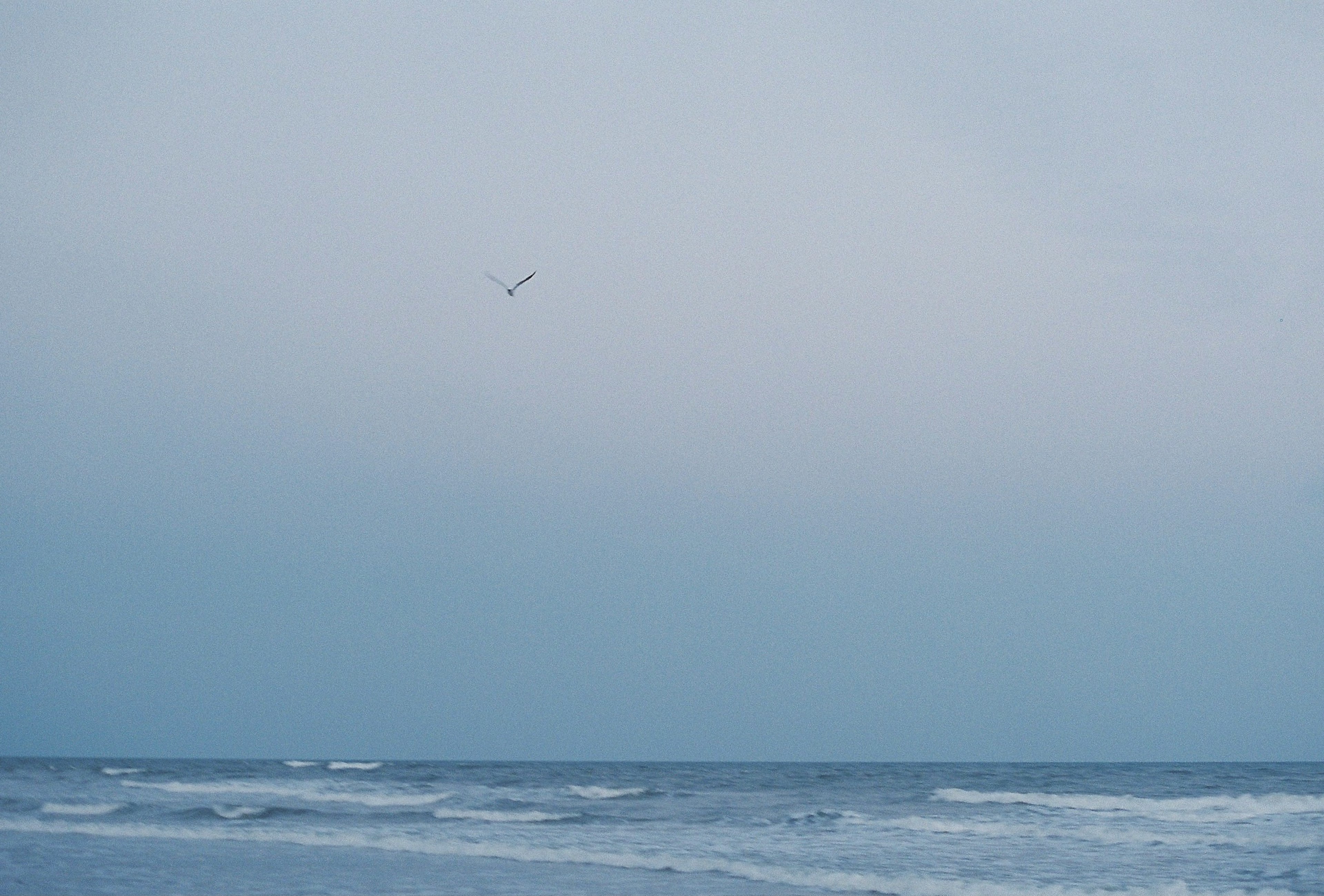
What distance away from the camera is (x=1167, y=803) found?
27.3 meters

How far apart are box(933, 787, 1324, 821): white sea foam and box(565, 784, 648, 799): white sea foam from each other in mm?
7389

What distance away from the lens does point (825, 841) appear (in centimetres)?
1756

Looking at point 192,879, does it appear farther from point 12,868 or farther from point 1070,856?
point 1070,856

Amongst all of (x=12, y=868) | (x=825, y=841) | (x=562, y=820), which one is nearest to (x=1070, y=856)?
(x=825, y=841)

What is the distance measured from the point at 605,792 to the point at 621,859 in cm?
1464

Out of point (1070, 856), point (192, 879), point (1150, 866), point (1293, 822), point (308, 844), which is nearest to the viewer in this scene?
point (192, 879)

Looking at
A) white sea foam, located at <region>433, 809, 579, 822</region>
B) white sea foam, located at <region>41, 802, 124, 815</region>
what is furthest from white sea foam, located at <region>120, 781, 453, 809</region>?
white sea foam, located at <region>41, 802, 124, 815</region>

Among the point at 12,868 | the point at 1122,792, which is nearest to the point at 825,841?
the point at 12,868

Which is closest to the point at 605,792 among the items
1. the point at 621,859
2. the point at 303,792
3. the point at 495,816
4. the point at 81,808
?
the point at 495,816

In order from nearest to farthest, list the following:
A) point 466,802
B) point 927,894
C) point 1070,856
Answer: point 927,894, point 1070,856, point 466,802

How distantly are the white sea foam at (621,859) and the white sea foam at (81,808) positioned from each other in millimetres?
1725

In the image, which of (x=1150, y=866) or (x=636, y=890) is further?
(x=1150, y=866)

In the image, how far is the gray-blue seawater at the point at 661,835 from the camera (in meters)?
13.2

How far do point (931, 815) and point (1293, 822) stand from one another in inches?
246
